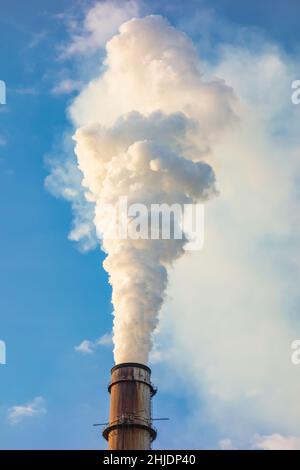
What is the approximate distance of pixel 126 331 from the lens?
32125mm

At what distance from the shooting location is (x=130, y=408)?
28.5 metres

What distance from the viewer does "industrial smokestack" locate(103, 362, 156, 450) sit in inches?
1101

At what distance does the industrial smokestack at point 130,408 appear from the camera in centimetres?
2797
